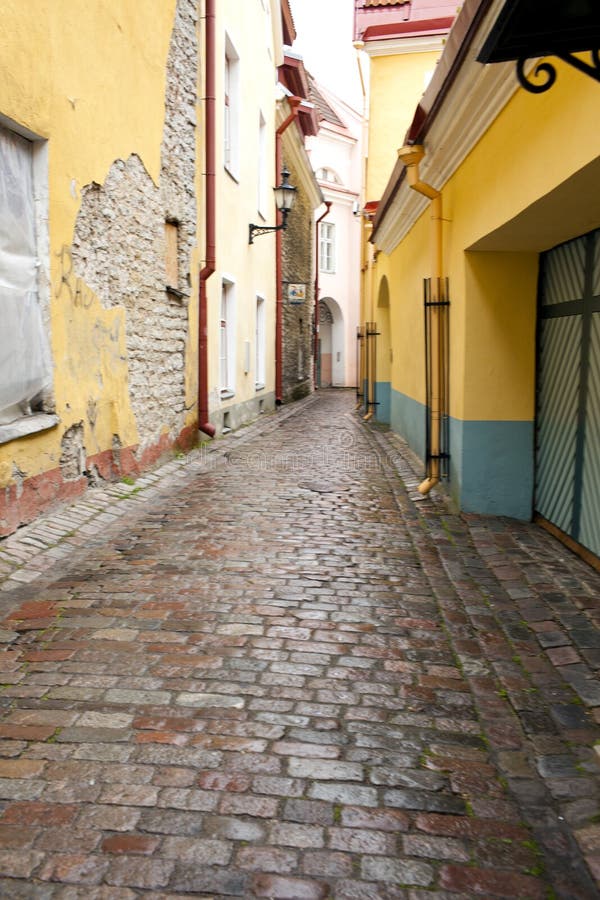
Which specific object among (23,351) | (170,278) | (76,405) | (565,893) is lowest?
(565,893)

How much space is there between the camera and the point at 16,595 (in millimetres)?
4500

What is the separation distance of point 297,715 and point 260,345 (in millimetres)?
13355

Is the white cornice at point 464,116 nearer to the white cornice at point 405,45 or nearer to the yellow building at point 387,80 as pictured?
the yellow building at point 387,80

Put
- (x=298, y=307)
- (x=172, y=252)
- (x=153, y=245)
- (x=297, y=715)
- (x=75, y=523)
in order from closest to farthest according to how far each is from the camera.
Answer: (x=297, y=715) → (x=75, y=523) → (x=153, y=245) → (x=172, y=252) → (x=298, y=307)

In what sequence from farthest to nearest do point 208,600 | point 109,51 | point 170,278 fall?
1. point 170,278
2. point 109,51
3. point 208,600

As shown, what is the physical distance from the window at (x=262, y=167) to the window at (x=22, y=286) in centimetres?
968

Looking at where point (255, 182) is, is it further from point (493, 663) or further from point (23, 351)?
point (493, 663)

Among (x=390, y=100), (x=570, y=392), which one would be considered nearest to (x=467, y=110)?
(x=570, y=392)

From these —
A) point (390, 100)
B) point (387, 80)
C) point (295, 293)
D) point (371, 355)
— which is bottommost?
point (371, 355)

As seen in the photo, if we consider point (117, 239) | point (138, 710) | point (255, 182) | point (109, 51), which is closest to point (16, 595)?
point (138, 710)

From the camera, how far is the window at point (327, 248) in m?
31.9

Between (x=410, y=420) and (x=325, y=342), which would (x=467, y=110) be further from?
(x=325, y=342)

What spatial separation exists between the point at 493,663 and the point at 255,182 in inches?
500

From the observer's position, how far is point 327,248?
32.2m
